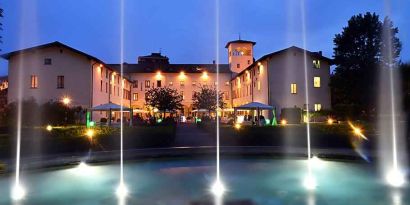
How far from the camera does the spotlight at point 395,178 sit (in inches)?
359

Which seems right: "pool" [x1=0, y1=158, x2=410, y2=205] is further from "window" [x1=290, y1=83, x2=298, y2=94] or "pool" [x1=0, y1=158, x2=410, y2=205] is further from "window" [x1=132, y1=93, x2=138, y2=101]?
"window" [x1=132, y1=93, x2=138, y2=101]

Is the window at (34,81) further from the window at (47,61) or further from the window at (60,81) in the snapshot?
the window at (60,81)

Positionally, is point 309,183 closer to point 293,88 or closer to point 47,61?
point 293,88

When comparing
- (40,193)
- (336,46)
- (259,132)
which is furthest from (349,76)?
(40,193)

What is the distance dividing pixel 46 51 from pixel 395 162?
122 feet

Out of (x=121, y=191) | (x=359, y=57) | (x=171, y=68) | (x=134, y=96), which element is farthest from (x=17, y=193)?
(x=171, y=68)

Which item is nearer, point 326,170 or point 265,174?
point 265,174

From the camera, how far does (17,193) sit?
8531 mm

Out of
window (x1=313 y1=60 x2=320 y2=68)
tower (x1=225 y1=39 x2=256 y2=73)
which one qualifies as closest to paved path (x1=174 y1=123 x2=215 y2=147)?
window (x1=313 y1=60 x2=320 y2=68)

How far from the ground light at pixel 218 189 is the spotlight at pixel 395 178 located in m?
3.84

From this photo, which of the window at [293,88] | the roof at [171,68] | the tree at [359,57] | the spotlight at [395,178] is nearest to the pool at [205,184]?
the spotlight at [395,178]

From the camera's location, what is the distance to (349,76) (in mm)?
40406

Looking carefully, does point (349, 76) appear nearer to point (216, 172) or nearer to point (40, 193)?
point (216, 172)

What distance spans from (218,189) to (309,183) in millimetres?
2296
